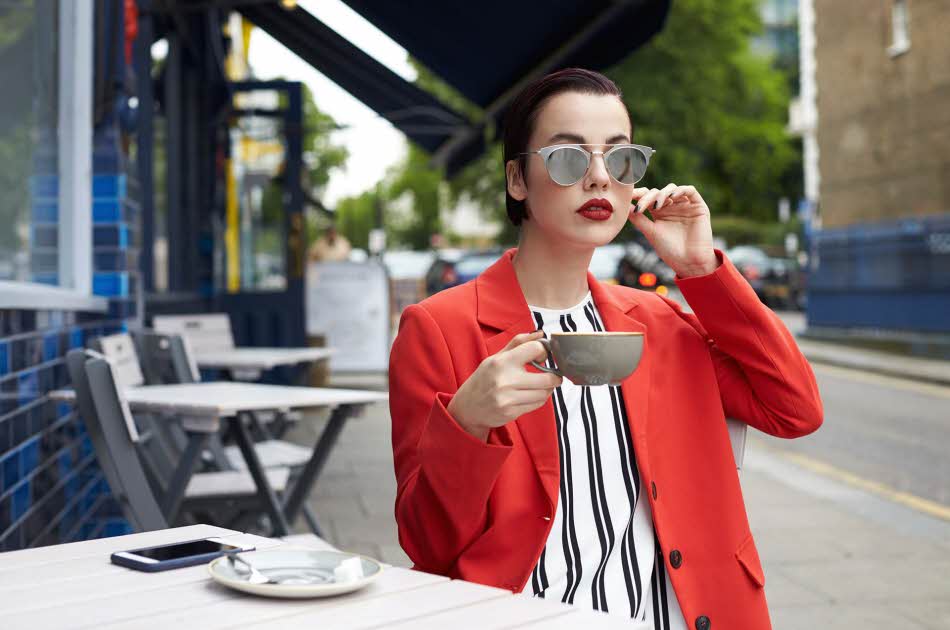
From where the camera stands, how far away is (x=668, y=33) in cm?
3017

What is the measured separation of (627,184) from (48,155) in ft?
11.6

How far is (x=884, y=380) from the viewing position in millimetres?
14047

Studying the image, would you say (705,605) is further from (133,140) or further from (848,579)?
(133,140)

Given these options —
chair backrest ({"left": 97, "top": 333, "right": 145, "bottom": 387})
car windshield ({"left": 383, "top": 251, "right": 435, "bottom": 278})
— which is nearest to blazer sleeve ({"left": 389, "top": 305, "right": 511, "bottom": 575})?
chair backrest ({"left": 97, "top": 333, "right": 145, "bottom": 387})

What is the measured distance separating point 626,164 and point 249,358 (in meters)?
5.49

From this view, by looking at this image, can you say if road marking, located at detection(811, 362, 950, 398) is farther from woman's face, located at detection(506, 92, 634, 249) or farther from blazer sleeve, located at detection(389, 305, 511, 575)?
blazer sleeve, located at detection(389, 305, 511, 575)

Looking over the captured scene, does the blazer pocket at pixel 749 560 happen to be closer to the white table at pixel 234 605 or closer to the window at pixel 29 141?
the white table at pixel 234 605

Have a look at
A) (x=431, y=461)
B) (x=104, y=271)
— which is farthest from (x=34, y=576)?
(x=104, y=271)

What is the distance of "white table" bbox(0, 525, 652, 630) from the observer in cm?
144

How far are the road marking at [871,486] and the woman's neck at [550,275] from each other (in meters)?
4.92

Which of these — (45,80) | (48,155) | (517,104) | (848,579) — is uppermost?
(45,80)

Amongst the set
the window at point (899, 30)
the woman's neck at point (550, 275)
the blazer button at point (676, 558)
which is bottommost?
the blazer button at point (676, 558)

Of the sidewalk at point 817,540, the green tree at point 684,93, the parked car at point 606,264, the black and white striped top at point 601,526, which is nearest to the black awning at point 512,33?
the sidewalk at point 817,540

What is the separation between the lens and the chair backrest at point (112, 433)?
10.4 ft
